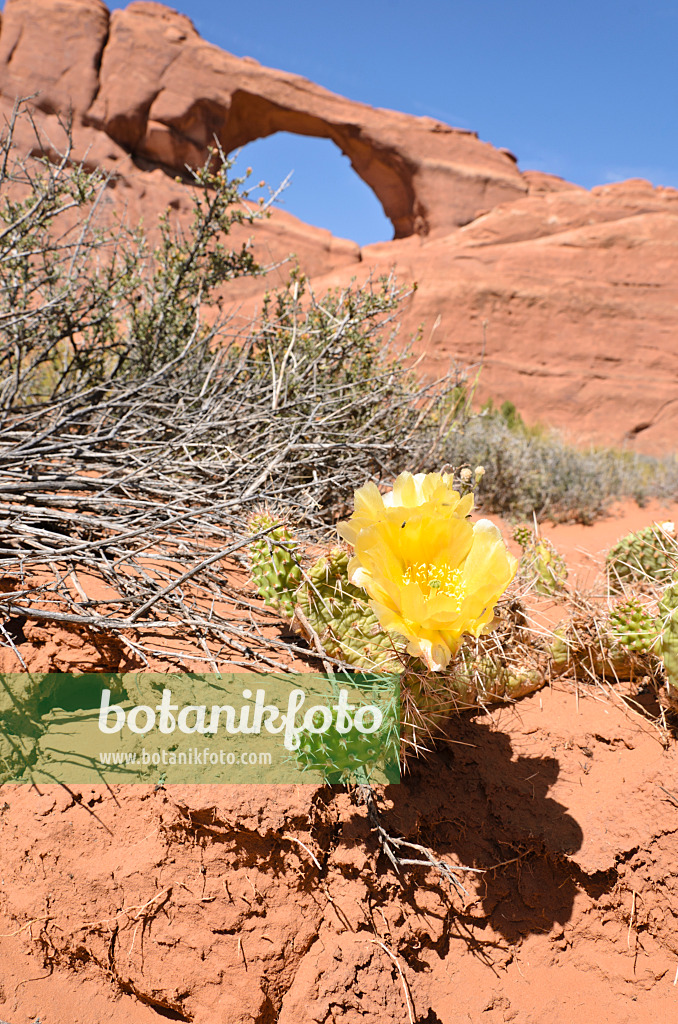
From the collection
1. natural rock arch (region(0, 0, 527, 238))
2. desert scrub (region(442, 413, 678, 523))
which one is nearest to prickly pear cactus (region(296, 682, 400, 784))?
desert scrub (region(442, 413, 678, 523))

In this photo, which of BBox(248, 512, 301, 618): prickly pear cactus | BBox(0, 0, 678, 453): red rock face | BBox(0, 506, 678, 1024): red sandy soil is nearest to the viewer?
BBox(0, 506, 678, 1024): red sandy soil

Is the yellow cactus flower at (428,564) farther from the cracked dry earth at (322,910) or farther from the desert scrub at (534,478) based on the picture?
the desert scrub at (534,478)

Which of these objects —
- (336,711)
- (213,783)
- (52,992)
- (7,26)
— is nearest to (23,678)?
(213,783)

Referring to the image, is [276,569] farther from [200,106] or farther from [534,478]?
[200,106]

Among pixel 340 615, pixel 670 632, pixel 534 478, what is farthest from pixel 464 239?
pixel 340 615

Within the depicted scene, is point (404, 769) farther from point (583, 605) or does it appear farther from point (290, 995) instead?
point (583, 605)

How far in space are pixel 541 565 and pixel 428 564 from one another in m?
1.25

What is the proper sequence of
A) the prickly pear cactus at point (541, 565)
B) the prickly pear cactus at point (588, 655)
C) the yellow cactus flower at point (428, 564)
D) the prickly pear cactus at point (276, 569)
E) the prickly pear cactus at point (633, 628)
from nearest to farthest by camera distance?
1. the yellow cactus flower at point (428, 564)
2. the prickly pear cactus at point (276, 569)
3. the prickly pear cactus at point (633, 628)
4. the prickly pear cactus at point (588, 655)
5. the prickly pear cactus at point (541, 565)

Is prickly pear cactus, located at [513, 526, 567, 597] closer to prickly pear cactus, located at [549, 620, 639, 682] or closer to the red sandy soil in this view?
prickly pear cactus, located at [549, 620, 639, 682]

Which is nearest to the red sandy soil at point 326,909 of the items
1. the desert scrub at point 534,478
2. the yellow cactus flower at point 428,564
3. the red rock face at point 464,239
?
the yellow cactus flower at point 428,564

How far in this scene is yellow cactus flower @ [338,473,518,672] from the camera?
3.31 ft

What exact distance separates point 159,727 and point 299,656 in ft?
1.43

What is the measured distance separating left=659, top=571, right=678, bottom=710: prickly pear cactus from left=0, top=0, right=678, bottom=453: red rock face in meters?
12.7

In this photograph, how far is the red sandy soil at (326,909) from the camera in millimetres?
1239
